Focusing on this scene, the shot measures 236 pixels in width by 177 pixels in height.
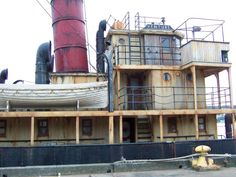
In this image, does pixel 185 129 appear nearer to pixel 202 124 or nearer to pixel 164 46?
pixel 202 124

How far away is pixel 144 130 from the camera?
54.3ft

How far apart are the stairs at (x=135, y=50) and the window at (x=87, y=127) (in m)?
4.16

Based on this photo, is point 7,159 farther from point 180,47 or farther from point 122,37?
point 180,47

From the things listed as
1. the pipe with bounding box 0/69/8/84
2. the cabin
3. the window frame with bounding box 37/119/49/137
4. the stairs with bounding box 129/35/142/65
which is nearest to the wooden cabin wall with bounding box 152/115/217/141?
the cabin

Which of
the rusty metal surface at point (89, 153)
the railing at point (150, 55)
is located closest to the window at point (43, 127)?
the rusty metal surface at point (89, 153)

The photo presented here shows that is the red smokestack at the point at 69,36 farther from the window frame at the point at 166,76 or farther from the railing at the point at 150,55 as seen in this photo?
the window frame at the point at 166,76

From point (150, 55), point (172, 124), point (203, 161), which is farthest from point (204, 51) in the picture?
point (203, 161)

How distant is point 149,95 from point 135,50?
292cm

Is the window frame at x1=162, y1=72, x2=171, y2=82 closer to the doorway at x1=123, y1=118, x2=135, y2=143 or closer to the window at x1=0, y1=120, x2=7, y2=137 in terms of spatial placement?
the doorway at x1=123, y1=118, x2=135, y2=143

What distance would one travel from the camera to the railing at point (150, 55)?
1729 cm

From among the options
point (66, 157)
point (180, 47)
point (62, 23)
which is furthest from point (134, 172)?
point (62, 23)

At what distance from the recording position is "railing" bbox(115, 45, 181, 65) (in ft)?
56.7

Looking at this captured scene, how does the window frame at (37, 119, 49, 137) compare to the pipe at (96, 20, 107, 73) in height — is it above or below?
below

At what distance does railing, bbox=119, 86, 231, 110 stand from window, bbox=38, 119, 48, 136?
3.91 metres
